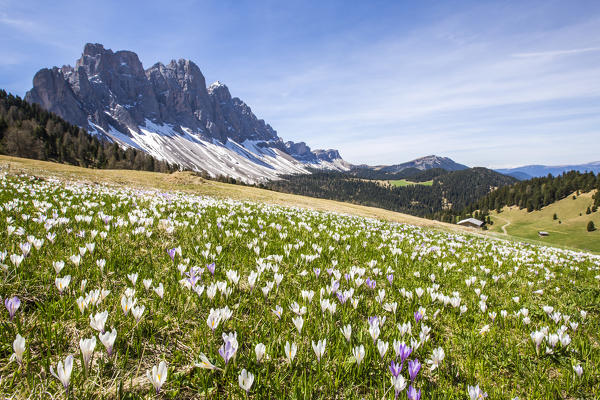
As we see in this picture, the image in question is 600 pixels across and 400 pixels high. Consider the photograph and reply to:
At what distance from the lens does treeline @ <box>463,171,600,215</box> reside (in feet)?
490

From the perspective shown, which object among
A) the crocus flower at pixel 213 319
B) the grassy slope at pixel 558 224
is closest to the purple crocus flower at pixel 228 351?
the crocus flower at pixel 213 319

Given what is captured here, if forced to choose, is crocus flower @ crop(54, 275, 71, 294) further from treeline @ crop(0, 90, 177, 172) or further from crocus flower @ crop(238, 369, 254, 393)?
treeline @ crop(0, 90, 177, 172)

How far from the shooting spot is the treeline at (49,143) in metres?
82.2

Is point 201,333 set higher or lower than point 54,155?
lower

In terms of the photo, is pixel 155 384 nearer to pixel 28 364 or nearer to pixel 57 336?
pixel 28 364

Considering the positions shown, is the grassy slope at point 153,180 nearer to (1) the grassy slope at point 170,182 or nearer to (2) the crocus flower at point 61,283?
(1) the grassy slope at point 170,182

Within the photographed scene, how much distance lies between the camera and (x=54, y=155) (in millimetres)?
100688

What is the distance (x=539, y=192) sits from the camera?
15788 cm

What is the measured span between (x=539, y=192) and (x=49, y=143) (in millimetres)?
238003

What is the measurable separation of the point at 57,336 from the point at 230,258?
264 centimetres

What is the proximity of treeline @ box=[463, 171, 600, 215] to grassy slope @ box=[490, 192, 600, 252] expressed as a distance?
4.54 meters

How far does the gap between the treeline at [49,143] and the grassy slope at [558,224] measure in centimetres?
15967

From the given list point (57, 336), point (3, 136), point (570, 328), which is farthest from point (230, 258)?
point (3, 136)

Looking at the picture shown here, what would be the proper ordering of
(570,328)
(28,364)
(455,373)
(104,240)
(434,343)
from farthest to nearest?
1. (104,240)
2. (570,328)
3. (434,343)
4. (455,373)
5. (28,364)
